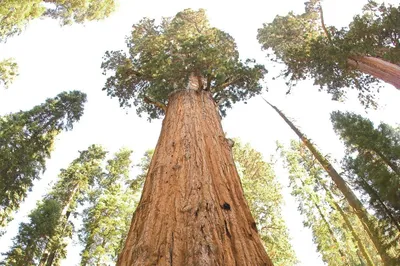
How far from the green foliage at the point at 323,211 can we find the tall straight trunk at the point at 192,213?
10.6m

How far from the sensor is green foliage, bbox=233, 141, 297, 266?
13914mm

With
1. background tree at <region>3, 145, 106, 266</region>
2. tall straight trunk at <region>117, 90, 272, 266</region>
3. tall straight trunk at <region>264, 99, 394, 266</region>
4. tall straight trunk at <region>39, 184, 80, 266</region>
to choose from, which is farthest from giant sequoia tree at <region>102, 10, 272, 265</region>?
tall straight trunk at <region>39, 184, 80, 266</region>

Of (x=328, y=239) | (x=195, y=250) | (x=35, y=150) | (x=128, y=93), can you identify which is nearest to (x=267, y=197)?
(x=328, y=239)

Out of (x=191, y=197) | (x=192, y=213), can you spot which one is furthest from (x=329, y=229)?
(x=192, y=213)

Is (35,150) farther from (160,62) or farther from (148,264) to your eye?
(148,264)

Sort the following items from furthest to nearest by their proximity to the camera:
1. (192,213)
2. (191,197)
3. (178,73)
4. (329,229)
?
(329,229), (178,73), (191,197), (192,213)

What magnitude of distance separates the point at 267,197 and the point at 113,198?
7.89m

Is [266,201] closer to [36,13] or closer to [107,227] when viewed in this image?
[107,227]

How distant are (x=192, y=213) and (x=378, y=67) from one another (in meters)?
11.7

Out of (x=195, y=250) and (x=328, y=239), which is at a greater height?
(x=328, y=239)

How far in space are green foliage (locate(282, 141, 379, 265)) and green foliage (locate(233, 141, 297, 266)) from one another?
1474mm

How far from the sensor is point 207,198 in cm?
280

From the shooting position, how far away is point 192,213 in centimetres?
259

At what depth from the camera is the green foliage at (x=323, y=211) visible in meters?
12.7
